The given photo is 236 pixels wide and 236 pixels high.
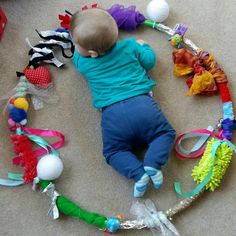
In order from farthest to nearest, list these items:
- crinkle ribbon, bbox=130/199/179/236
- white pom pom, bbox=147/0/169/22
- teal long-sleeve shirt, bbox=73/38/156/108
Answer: white pom pom, bbox=147/0/169/22 → teal long-sleeve shirt, bbox=73/38/156/108 → crinkle ribbon, bbox=130/199/179/236

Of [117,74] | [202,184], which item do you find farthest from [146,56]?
[202,184]

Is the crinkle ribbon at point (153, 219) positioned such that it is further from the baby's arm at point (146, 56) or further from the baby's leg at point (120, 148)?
the baby's arm at point (146, 56)

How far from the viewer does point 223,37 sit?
59.4 inches

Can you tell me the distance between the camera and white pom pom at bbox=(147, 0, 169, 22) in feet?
4.86

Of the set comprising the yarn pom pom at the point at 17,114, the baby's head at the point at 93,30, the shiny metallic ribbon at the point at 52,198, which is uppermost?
the baby's head at the point at 93,30

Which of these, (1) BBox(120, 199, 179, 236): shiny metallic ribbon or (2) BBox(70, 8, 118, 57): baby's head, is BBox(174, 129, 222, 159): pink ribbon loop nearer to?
(1) BBox(120, 199, 179, 236): shiny metallic ribbon

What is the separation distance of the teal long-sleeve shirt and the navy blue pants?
33 millimetres

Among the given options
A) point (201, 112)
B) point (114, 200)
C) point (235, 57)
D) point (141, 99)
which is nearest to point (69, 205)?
point (114, 200)

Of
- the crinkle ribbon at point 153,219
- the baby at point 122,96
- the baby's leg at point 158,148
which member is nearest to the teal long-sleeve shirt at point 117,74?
the baby at point 122,96

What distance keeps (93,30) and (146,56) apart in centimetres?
25

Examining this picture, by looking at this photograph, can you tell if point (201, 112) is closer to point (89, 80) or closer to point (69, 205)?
point (89, 80)

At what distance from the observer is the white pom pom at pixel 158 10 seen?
1.48 meters

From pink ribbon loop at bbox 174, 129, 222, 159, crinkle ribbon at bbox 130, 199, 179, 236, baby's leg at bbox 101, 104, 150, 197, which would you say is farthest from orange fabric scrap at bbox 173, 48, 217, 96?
crinkle ribbon at bbox 130, 199, 179, 236

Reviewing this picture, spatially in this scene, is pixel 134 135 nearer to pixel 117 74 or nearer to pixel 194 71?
pixel 117 74
